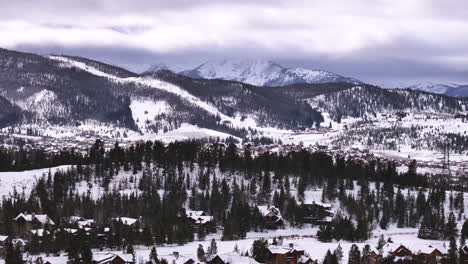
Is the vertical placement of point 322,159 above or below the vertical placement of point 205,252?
above

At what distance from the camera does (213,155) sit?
158 metres

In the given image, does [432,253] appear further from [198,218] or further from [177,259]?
[198,218]

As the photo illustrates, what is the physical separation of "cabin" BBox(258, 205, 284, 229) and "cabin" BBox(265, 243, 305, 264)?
2850 centimetres

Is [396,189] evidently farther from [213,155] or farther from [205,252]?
[205,252]

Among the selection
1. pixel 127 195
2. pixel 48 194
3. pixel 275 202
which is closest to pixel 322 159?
pixel 275 202

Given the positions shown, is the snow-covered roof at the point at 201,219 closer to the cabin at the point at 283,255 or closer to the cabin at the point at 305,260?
the cabin at the point at 283,255

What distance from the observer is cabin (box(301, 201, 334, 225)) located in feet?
418

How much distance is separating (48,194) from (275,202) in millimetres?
41587

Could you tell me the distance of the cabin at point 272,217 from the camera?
404 feet

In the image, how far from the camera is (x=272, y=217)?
124 m

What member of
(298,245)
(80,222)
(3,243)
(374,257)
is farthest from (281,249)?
(3,243)

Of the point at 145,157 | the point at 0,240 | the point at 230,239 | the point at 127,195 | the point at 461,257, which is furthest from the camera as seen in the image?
the point at 145,157

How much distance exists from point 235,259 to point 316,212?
44.7 m

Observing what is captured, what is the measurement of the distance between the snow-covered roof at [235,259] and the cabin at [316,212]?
40.8 metres
